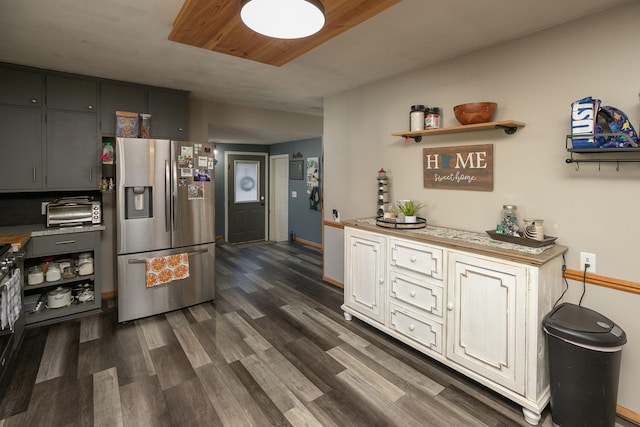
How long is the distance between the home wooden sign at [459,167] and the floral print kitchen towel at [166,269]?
255 centimetres

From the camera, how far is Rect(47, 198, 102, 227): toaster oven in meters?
3.14

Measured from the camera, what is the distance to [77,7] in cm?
198

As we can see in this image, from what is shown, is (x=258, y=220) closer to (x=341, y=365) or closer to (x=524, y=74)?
(x=341, y=365)

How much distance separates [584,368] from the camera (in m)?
1.74

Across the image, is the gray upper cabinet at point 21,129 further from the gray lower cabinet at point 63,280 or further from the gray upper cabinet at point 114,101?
the gray lower cabinet at point 63,280

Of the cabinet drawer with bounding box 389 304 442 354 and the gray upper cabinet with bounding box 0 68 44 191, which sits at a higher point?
the gray upper cabinet with bounding box 0 68 44 191

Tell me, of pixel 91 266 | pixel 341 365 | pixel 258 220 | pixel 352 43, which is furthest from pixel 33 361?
pixel 258 220

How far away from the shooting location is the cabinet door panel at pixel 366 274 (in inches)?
111

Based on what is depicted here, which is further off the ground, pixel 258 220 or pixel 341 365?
pixel 258 220

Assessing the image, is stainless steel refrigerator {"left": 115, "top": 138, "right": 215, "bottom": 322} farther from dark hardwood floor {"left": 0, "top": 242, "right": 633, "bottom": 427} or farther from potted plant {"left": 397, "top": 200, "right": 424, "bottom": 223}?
potted plant {"left": 397, "top": 200, "right": 424, "bottom": 223}

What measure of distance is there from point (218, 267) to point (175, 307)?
164 centimetres

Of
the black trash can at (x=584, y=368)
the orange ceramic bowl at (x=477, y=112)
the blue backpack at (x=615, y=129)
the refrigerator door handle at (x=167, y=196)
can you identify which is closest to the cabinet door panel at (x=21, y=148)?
the refrigerator door handle at (x=167, y=196)

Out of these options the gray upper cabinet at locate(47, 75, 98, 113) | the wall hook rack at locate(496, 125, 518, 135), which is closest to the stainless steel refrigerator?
the gray upper cabinet at locate(47, 75, 98, 113)

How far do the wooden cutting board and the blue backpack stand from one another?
13.0 ft
